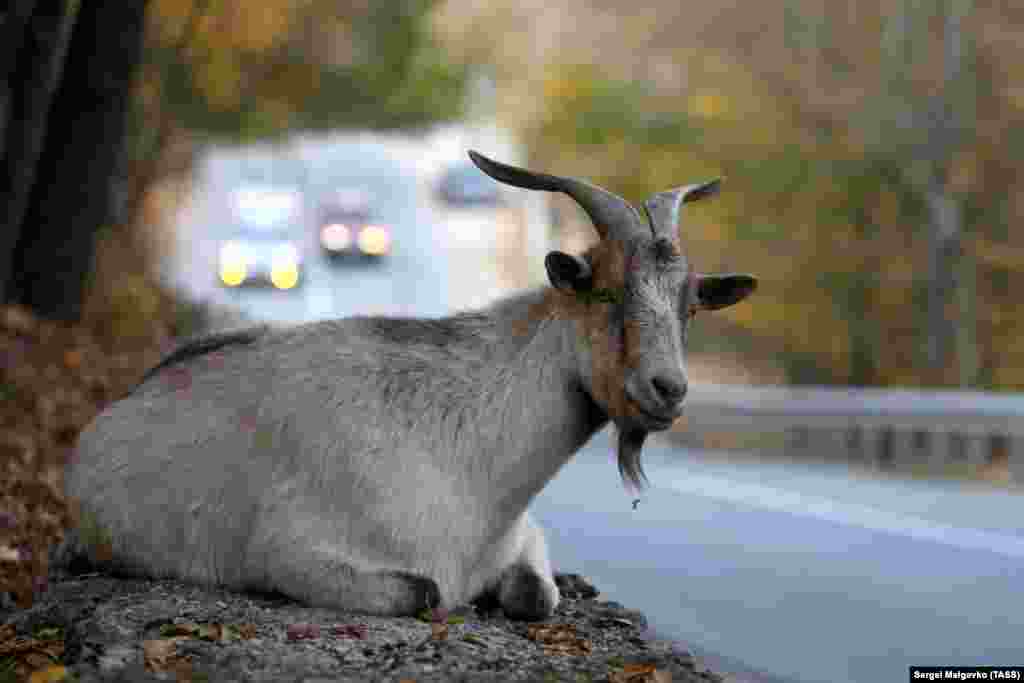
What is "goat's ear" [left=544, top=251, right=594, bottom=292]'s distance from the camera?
26.6ft

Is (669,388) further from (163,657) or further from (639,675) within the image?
(163,657)

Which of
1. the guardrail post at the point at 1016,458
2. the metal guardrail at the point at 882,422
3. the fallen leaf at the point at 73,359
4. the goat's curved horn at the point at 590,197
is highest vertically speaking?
the metal guardrail at the point at 882,422

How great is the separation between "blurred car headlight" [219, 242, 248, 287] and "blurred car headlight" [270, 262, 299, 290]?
769 millimetres

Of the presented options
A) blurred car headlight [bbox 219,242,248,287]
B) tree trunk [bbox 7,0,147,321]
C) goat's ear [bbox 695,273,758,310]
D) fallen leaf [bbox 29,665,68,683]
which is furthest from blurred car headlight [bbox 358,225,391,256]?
fallen leaf [bbox 29,665,68,683]

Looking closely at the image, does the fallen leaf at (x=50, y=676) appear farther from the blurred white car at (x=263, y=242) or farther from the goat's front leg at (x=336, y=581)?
the blurred white car at (x=263, y=242)

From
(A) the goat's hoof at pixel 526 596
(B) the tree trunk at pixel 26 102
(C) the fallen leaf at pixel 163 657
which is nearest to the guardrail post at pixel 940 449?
(B) the tree trunk at pixel 26 102

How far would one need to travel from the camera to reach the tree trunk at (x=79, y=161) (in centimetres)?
1959

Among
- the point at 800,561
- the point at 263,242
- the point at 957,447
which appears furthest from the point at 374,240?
the point at 800,561

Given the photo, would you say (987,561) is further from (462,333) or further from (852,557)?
(462,333)

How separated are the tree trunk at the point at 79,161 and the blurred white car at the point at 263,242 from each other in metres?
26.8

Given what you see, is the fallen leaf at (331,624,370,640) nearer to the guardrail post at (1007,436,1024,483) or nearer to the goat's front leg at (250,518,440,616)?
the goat's front leg at (250,518,440,616)

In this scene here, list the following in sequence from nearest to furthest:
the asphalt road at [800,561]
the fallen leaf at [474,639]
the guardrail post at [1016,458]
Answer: the fallen leaf at [474,639], the asphalt road at [800,561], the guardrail post at [1016,458]

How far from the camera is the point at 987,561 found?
543 inches

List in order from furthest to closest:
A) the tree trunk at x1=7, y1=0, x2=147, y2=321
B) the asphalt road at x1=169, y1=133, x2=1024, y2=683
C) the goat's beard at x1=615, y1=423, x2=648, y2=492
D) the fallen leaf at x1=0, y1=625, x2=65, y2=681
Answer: the tree trunk at x1=7, y1=0, x2=147, y2=321 < the asphalt road at x1=169, y1=133, x2=1024, y2=683 < the goat's beard at x1=615, y1=423, x2=648, y2=492 < the fallen leaf at x1=0, y1=625, x2=65, y2=681
